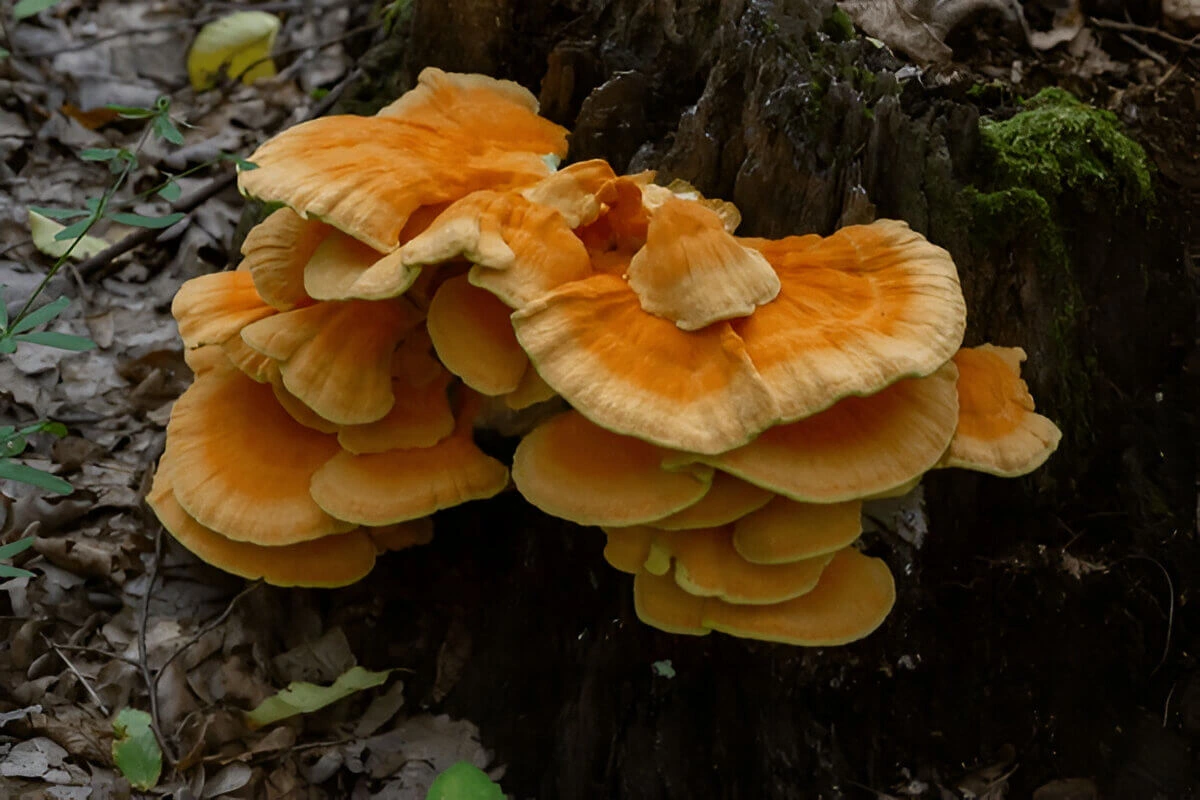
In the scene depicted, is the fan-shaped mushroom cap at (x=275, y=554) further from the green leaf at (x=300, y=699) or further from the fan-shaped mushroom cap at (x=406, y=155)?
the fan-shaped mushroom cap at (x=406, y=155)

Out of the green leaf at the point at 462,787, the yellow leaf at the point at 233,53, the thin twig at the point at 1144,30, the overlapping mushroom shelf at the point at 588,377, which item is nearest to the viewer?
the overlapping mushroom shelf at the point at 588,377

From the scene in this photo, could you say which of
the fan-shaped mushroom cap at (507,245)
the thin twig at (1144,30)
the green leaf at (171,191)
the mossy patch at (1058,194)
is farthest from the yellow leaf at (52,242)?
the thin twig at (1144,30)

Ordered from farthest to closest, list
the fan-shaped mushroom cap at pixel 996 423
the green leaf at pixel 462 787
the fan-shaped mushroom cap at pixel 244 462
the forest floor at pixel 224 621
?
the forest floor at pixel 224 621 < the fan-shaped mushroom cap at pixel 244 462 < the green leaf at pixel 462 787 < the fan-shaped mushroom cap at pixel 996 423

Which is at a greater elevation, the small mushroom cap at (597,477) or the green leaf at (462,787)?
the small mushroom cap at (597,477)

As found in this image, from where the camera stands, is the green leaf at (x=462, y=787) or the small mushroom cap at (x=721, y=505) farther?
the green leaf at (x=462, y=787)

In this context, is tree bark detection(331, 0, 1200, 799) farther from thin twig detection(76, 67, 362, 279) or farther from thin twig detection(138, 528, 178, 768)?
thin twig detection(76, 67, 362, 279)

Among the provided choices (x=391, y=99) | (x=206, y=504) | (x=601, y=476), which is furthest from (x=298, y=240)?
(x=391, y=99)
